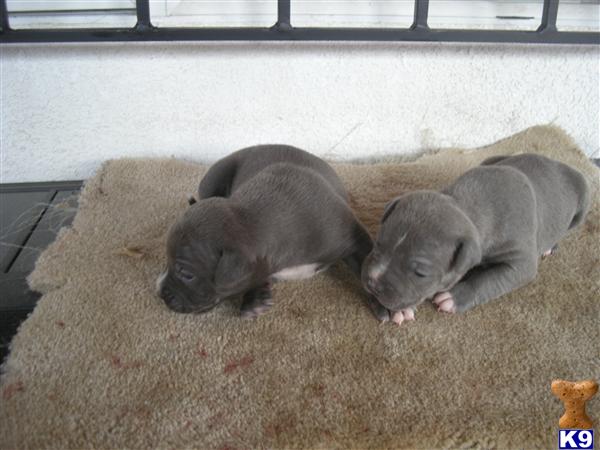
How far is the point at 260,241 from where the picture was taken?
7.30 feet

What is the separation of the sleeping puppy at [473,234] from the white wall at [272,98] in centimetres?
116

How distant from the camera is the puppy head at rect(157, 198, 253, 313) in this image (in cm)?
211

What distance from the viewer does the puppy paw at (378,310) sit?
7.49 feet

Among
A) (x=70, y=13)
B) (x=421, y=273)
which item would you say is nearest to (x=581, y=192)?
(x=421, y=273)

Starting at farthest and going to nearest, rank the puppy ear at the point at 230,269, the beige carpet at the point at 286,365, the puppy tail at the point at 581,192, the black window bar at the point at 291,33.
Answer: the black window bar at the point at 291,33 < the puppy tail at the point at 581,192 < the puppy ear at the point at 230,269 < the beige carpet at the point at 286,365

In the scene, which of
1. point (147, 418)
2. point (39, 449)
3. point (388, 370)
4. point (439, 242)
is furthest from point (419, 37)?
point (39, 449)

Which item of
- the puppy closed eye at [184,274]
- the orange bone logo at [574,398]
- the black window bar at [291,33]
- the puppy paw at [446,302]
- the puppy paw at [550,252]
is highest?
the black window bar at [291,33]

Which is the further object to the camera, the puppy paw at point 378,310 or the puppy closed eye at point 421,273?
the puppy paw at point 378,310

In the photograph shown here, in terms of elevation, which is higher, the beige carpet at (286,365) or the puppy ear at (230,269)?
the puppy ear at (230,269)

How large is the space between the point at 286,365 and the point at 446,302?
76cm

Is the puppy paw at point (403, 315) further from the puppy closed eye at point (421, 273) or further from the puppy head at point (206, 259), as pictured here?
the puppy head at point (206, 259)

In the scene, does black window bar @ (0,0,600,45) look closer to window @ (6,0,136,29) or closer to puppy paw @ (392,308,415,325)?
window @ (6,0,136,29)

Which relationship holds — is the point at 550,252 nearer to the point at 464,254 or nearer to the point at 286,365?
the point at 464,254

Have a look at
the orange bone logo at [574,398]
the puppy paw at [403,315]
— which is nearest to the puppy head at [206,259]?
the puppy paw at [403,315]
